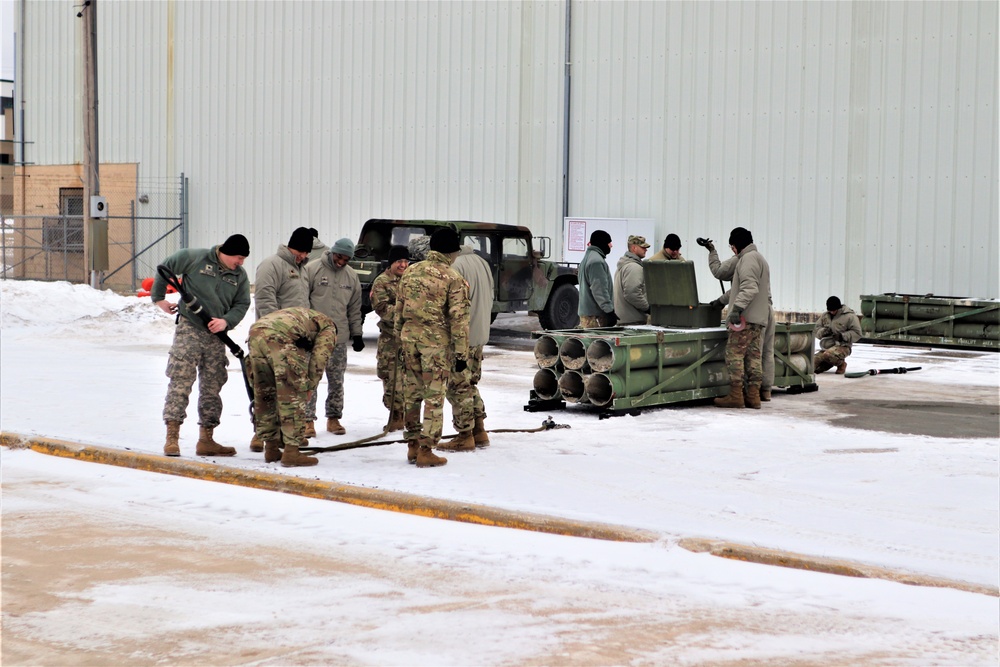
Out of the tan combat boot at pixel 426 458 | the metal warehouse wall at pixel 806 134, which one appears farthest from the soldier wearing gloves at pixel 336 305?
the metal warehouse wall at pixel 806 134

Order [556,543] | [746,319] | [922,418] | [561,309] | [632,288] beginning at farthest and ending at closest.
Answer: [561,309] → [632,288] → [746,319] → [922,418] → [556,543]

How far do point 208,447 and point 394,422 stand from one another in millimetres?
1847

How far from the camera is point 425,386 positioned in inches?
366

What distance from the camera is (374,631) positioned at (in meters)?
5.62

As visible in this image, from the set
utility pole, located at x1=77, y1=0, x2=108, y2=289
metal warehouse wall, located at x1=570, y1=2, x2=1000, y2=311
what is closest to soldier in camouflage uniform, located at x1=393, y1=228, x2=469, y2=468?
metal warehouse wall, located at x1=570, y1=2, x2=1000, y2=311

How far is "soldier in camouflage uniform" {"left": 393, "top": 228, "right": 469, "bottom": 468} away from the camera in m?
9.27

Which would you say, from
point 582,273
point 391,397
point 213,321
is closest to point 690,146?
point 582,273

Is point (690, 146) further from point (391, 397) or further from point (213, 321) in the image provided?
point (213, 321)

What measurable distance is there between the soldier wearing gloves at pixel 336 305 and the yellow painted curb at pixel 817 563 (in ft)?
13.4

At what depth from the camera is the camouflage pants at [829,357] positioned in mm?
16031

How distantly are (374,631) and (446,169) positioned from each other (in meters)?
22.3

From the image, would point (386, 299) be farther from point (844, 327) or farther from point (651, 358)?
point (844, 327)

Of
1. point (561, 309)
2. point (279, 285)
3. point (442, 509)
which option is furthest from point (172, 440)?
point (561, 309)

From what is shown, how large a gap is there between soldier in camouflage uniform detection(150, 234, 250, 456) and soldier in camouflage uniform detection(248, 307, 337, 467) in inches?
14.0
